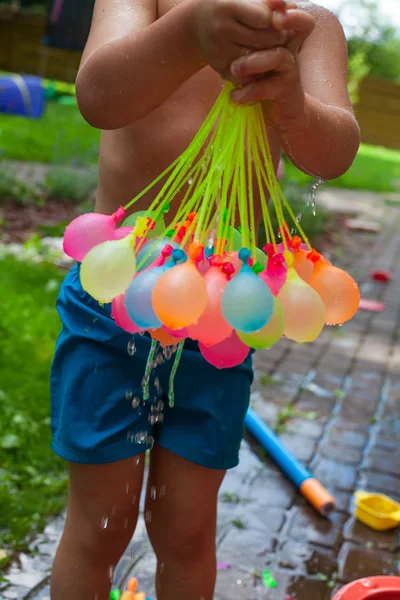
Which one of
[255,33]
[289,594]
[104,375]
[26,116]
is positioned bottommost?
[26,116]

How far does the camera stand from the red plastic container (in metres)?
1.99

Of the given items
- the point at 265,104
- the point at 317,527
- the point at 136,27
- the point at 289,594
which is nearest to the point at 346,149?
the point at 265,104

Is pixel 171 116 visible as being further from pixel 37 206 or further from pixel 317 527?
pixel 37 206

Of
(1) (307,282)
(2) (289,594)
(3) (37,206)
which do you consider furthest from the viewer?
(3) (37,206)

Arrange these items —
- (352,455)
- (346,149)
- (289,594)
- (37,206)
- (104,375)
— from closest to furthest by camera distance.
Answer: (346,149) → (104,375) → (289,594) → (352,455) → (37,206)

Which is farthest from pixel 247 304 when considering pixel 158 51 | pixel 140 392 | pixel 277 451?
pixel 277 451

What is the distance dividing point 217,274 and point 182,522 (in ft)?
2.56

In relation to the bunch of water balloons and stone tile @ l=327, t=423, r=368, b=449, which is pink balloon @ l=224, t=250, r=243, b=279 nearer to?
the bunch of water balloons

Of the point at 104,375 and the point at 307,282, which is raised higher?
the point at 307,282

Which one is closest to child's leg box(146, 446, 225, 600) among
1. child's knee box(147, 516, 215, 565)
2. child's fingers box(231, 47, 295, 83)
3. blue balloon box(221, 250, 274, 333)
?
child's knee box(147, 516, 215, 565)

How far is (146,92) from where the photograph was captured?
1515mm

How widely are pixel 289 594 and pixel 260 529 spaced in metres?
0.36

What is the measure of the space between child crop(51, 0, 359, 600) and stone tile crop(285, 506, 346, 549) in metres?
0.88

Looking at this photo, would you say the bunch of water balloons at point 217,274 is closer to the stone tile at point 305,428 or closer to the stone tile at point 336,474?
the stone tile at point 336,474
